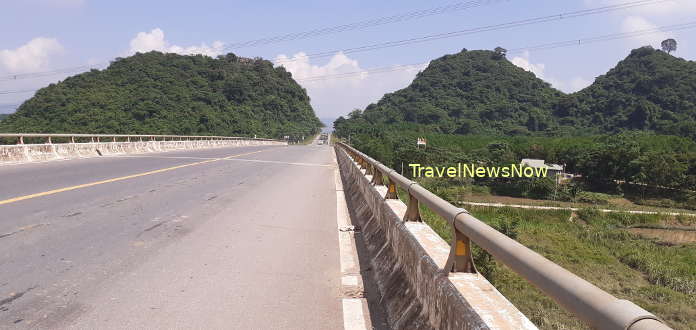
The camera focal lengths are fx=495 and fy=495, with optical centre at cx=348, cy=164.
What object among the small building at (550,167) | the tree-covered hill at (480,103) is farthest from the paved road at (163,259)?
the tree-covered hill at (480,103)

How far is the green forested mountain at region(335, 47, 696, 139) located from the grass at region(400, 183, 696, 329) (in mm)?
83266

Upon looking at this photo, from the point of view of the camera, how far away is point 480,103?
187000 mm

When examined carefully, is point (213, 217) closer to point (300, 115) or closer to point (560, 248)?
point (560, 248)

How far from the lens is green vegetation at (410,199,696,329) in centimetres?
1119

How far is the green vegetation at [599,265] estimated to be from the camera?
440 inches

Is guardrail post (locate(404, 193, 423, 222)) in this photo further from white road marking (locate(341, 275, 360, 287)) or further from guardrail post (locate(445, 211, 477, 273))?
guardrail post (locate(445, 211, 477, 273))

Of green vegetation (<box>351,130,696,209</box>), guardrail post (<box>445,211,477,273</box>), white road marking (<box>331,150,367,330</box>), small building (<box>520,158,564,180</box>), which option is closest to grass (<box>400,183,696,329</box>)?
white road marking (<box>331,150,367,330</box>)

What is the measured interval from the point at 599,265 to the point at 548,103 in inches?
6421

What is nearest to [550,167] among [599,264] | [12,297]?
[599,264]

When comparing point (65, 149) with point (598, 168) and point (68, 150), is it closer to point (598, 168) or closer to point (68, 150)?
point (68, 150)

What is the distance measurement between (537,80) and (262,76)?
110 metres

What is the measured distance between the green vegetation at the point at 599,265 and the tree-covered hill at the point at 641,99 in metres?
89.6

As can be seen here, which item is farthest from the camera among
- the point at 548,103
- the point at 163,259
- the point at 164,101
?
the point at 548,103

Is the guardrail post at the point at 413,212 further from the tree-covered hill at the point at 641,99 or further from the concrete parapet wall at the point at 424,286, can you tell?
the tree-covered hill at the point at 641,99
